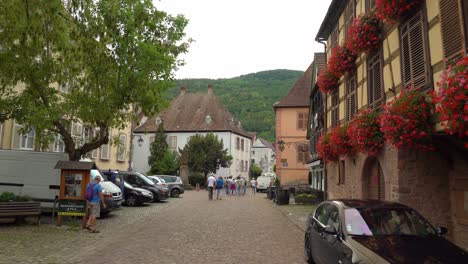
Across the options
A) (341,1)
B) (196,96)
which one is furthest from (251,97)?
(341,1)

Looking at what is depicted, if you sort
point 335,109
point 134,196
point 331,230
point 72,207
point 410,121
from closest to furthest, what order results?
1. point 331,230
2. point 410,121
3. point 72,207
4. point 335,109
5. point 134,196

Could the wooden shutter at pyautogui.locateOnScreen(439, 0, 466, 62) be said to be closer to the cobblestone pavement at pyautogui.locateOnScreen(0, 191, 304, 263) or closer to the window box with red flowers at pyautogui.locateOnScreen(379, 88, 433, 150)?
the window box with red flowers at pyautogui.locateOnScreen(379, 88, 433, 150)

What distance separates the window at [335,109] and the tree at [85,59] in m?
7.22

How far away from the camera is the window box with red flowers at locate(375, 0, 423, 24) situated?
979 centimetres

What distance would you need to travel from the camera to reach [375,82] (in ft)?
42.4

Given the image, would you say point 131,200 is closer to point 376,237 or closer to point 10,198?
point 10,198

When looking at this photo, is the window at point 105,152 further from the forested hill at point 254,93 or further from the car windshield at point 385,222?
the forested hill at point 254,93

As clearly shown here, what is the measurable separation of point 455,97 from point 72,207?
11.7 metres

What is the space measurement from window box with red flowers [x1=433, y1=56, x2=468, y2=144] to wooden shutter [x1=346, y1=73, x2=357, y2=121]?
7.95 meters

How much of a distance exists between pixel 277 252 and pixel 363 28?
23.1 feet

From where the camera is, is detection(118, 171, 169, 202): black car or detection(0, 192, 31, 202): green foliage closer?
detection(0, 192, 31, 202): green foliage

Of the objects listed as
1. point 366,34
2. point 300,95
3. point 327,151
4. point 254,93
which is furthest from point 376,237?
point 254,93

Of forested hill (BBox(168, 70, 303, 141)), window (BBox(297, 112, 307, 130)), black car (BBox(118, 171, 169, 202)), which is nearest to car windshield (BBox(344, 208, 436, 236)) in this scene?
black car (BBox(118, 171, 169, 202))

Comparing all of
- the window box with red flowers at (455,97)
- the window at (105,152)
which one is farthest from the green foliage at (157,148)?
the window box with red flowers at (455,97)
